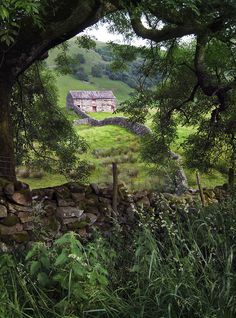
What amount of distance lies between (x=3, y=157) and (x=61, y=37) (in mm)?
3073

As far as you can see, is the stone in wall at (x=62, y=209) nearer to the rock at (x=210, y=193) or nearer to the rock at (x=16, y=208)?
the rock at (x=16, y=208)

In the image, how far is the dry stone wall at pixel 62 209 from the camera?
378 inches

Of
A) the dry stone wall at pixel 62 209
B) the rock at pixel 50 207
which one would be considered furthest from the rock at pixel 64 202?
the rock at pixel 50 207

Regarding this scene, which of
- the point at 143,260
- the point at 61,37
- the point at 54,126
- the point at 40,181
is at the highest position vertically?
the point at 61,37

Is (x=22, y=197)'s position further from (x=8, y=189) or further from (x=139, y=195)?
(x=139, y=195)

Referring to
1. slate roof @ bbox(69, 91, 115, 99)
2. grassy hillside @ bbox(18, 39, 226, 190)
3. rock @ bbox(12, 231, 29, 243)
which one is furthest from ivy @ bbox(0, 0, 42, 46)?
slate roof @ bbox(69, 91, 115, 99)

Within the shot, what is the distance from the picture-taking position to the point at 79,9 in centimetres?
910

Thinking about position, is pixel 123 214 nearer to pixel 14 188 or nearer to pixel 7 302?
pixel 14 188

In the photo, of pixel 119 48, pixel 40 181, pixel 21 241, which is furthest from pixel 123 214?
pixel 40 181

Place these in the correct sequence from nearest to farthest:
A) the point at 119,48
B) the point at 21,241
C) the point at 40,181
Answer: the point at 21,241
the point at 119,48
the point at 40,181

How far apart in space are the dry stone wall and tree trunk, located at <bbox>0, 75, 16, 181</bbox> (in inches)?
19.7

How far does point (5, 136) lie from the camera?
1022 cm

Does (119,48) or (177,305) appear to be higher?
(119,48)

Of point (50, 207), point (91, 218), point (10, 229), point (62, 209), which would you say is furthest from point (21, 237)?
point (91, 218)
